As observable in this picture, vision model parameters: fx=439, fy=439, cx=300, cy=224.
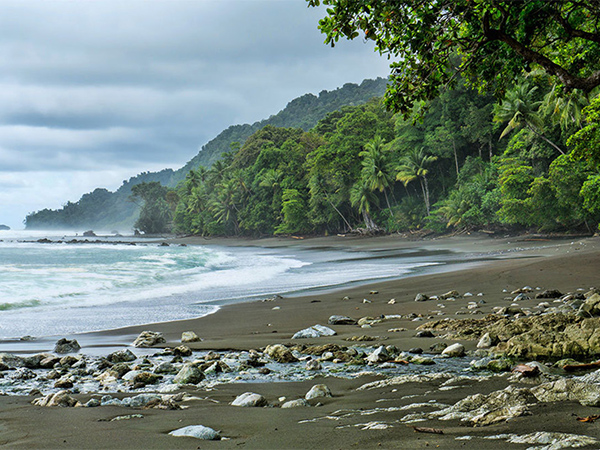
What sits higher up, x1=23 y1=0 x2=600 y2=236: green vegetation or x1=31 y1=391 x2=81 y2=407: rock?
x1=23 y1=0 x2=600 y2=236: green vegetation

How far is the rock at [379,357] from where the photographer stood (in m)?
4.26

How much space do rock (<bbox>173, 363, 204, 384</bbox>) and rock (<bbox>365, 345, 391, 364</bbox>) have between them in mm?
1627

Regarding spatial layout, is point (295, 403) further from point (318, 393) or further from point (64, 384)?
point (64, 384)

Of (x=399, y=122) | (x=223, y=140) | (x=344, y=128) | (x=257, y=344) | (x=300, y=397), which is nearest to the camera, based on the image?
(x=300, y=397)

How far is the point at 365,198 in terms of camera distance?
47.6 metres

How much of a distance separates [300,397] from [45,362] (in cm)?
336

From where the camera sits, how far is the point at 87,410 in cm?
306

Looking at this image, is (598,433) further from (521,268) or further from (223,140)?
(223,140)

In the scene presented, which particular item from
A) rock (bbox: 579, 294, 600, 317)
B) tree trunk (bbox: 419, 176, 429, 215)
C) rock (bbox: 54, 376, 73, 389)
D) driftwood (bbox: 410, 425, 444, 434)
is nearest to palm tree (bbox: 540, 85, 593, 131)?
tree trunk (bbox: 419, 176, 429, 215)

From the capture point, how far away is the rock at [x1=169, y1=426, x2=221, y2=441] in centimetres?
227

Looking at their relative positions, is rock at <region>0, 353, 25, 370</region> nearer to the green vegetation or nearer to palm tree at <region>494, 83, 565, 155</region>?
the green vegetation

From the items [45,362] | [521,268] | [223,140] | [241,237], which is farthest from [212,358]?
[223,140]

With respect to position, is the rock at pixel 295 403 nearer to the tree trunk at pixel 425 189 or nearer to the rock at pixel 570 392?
the rock at pixel 570 392

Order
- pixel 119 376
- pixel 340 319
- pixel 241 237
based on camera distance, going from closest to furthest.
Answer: pixel 119 376, pixel 340 319, pixel 241 237
